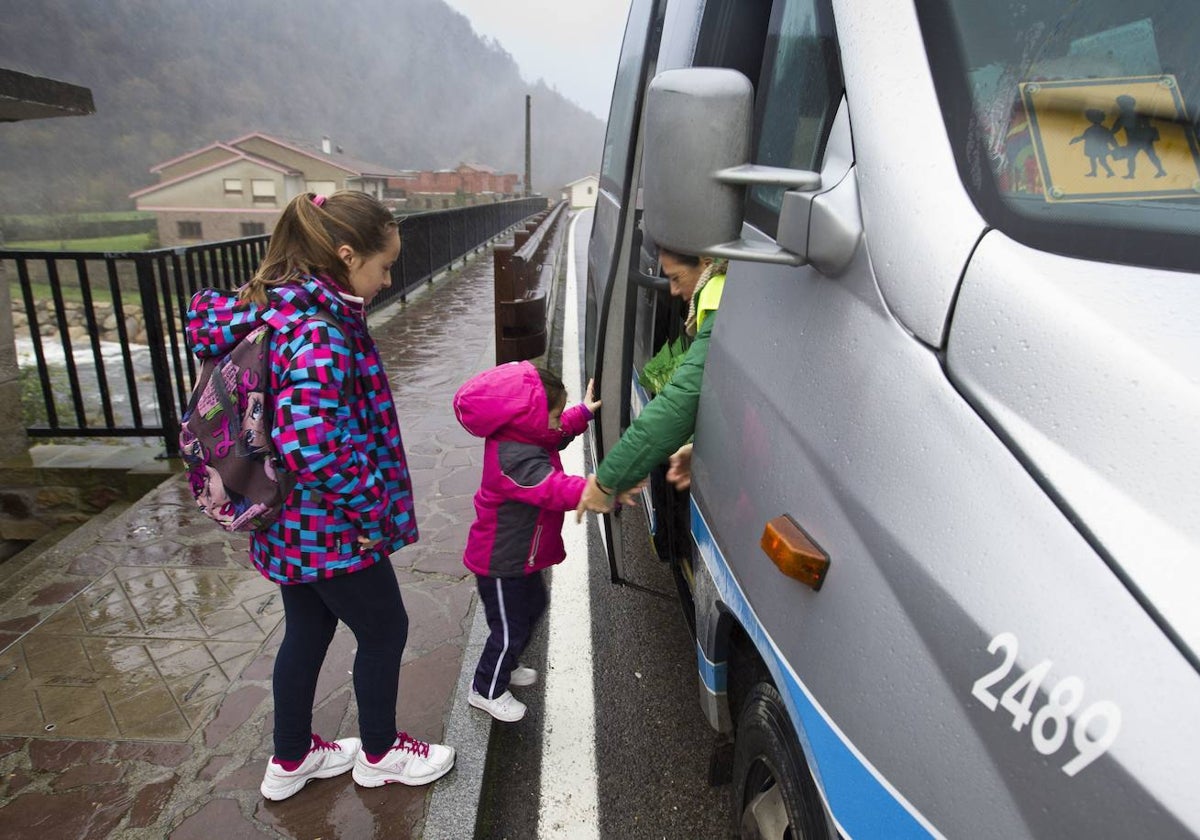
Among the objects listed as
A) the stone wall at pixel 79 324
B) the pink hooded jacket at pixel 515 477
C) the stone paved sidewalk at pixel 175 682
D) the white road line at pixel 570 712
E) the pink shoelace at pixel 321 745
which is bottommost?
the stone wall at pixel 79 324

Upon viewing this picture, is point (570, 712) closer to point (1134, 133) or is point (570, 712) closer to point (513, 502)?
point (513, 502)

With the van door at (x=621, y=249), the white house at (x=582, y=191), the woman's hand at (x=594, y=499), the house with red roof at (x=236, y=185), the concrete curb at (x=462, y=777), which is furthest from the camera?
the white house at (x=582, y=191)

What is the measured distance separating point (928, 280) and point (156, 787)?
274 centimetres

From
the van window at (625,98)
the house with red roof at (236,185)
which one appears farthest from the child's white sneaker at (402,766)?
the house with red roof at (236,185)

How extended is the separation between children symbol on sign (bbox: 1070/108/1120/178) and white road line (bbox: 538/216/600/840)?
226 cm

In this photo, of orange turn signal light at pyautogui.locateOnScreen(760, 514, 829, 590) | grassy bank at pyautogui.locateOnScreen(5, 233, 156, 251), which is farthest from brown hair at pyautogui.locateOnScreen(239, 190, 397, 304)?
grassy bank at pyautogui.locateOnScreen(5, 233, 156, 251)

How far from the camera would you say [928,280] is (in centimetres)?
118

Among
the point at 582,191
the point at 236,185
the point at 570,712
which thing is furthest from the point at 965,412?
the point at 582,191

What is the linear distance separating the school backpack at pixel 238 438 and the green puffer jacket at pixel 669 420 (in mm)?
764

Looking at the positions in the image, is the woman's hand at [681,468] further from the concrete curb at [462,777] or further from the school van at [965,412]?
the concrete curb at [462,777]

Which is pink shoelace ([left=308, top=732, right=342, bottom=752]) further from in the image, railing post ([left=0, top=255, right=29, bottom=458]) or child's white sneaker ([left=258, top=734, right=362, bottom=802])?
railing post ([left=0, top=255, right=29, bottom=458])

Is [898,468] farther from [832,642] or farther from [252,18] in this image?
[252,18]

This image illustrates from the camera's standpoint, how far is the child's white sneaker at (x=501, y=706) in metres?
2.79

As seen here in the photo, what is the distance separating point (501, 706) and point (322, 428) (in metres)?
1.44
